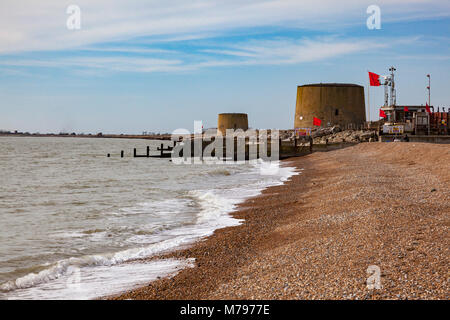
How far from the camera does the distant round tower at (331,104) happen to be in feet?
176

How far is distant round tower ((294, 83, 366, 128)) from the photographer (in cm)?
5350

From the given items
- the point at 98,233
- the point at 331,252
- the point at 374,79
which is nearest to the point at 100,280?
the point at 331,252

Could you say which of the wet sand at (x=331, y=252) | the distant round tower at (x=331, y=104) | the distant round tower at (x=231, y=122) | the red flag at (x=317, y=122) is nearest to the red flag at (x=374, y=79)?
the distant round tower at (x=331, y=104)

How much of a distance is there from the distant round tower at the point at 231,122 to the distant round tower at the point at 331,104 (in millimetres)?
21479

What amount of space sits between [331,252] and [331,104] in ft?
160

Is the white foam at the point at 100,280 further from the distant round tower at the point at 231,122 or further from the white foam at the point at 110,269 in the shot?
the distant round tower at the point at 231,122

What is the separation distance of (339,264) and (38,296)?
416 cm

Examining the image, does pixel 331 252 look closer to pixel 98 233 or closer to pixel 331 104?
pixel 98 233

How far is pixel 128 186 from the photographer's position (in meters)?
22.3

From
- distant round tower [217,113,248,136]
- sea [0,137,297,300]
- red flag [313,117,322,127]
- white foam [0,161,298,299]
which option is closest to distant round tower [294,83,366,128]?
red flag [313,117,322,127]

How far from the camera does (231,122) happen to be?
75.3 meters

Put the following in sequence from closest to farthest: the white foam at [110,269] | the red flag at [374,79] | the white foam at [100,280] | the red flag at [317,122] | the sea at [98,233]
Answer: the white foam at [100,280] < the white foam at [110,269] < the sea at [98,233] < the red flag at [374,79] < the red flag at [317,122]
